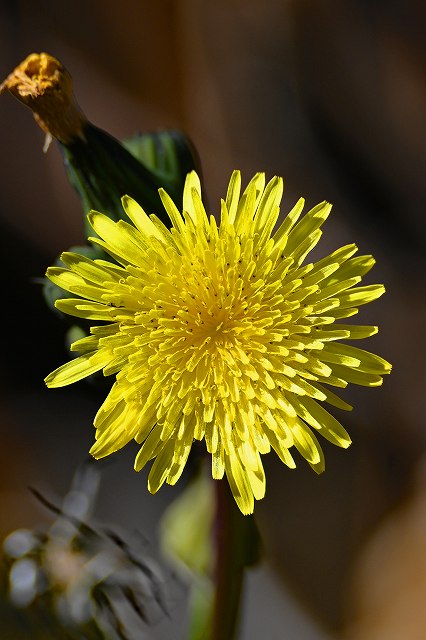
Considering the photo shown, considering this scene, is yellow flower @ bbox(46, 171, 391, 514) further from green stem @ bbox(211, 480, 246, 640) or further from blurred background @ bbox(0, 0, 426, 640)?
blurred background @ bbox(0, 0, 426, 640)

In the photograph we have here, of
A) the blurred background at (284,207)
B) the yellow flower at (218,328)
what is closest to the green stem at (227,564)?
the yellow flower at (218,328)

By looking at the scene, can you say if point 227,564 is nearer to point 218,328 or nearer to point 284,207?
point 218,328

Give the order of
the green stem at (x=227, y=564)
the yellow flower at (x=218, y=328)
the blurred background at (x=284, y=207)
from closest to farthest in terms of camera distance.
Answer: the yellow flower at (x=218, y=328) < the green stem at (x=227, y=564) < the blurred background at (x=284, y=207)

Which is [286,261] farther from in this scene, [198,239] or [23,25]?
[23,25]

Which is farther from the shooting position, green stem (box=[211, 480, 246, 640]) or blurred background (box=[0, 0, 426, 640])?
blurred background (box=[0, 0, 426, 640])

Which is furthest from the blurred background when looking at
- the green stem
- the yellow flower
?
the yellow flower

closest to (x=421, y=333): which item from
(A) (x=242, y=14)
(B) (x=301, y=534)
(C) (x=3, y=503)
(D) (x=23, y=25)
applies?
(B) (x=301, y=534)

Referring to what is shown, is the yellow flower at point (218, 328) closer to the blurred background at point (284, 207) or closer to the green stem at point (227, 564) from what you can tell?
the green stem at point (227, 564)
